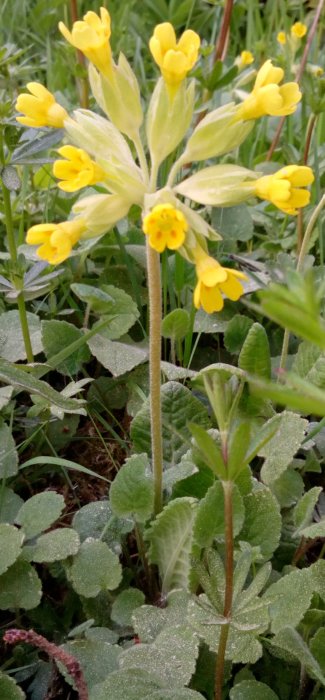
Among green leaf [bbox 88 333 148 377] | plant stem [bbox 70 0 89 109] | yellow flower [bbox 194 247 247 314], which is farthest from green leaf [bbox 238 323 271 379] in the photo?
plant stem [bbox 70 0 89 109]

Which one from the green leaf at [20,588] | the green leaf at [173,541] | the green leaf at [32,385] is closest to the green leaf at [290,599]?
the green leaf at [173,541]

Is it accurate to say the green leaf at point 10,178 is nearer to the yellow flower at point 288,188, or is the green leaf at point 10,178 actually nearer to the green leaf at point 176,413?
the green leaf at point 176,413

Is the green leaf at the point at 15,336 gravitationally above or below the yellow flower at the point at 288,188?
below

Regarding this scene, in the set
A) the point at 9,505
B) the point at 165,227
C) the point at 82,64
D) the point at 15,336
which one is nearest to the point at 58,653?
the point at 9,505

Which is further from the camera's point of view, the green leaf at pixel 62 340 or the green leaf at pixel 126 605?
the green leaf at pixel 62 340

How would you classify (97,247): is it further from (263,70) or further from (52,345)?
(263,70)

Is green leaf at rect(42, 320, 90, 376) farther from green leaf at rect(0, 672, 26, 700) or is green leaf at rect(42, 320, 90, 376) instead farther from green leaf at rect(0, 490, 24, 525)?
green leaf at rect(0, 672, 26, 700)

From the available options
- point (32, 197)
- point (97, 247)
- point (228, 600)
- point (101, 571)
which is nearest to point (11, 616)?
point (101, 571)
